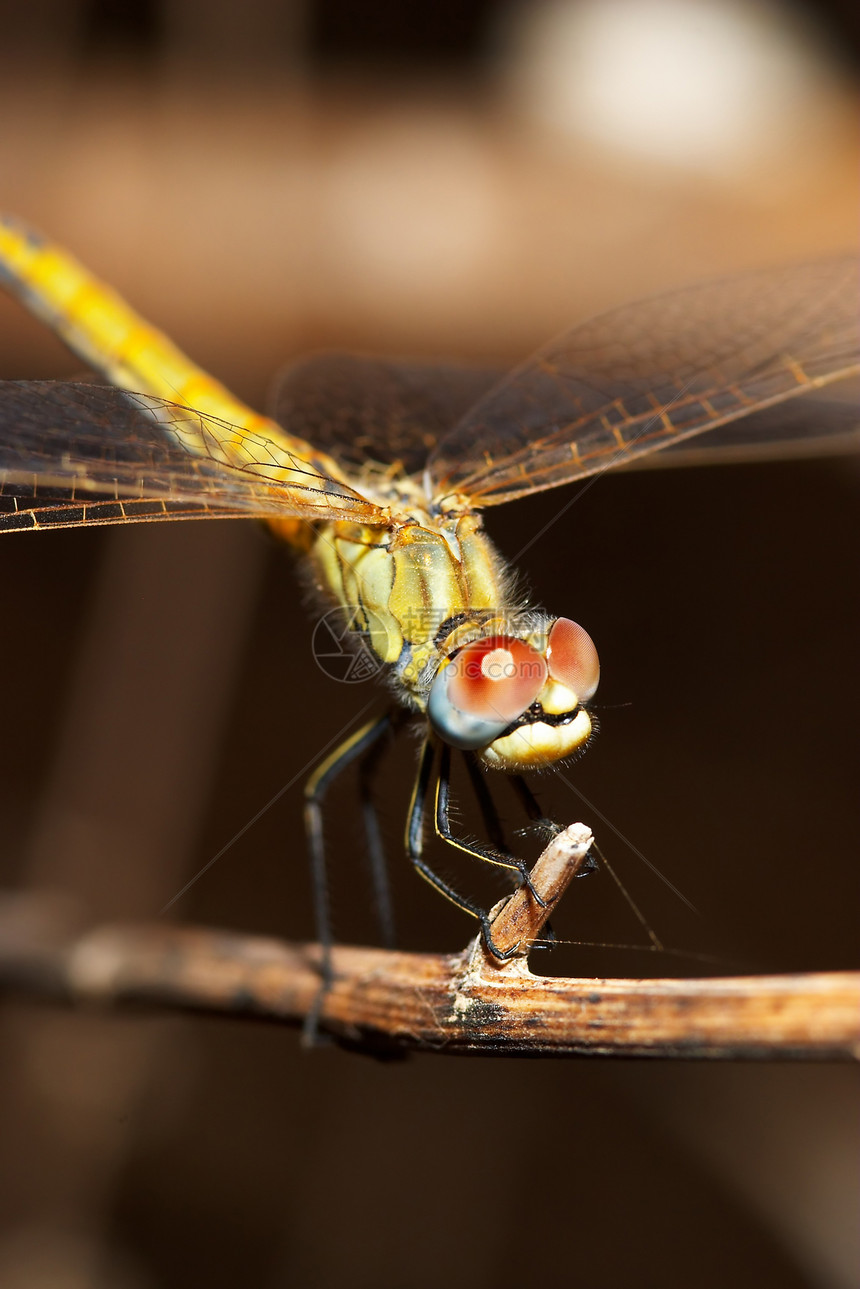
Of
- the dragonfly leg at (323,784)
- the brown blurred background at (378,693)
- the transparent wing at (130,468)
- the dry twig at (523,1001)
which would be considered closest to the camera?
the dry twig at (523,1001)

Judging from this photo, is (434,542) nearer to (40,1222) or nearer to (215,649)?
(215,649)

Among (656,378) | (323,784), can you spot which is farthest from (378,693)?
(656,378)

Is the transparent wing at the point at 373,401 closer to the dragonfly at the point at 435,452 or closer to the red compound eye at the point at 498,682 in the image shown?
the dragonfly at the point at 435,452

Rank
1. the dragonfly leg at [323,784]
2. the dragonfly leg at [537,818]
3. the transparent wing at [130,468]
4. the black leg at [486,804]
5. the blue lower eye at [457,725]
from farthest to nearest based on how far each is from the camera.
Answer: the dragonfly leg at [323,784], the transparent wing at [130,468], the black leg at [486,804], the blue lower eye at [457,725], the dragonfly leg at [537,818]

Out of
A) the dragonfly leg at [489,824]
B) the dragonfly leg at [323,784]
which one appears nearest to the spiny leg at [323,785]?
the dragonfly leg at [323,784]

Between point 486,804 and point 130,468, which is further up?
point 130,468

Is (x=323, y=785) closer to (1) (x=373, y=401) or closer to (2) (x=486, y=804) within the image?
(2) (x=486, y=804)

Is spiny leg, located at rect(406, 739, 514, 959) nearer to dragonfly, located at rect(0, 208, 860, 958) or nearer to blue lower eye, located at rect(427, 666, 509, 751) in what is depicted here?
dragonfly, located at rect(0, 208, 860, 958)

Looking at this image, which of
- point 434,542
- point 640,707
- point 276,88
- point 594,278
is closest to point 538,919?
point 434,542
